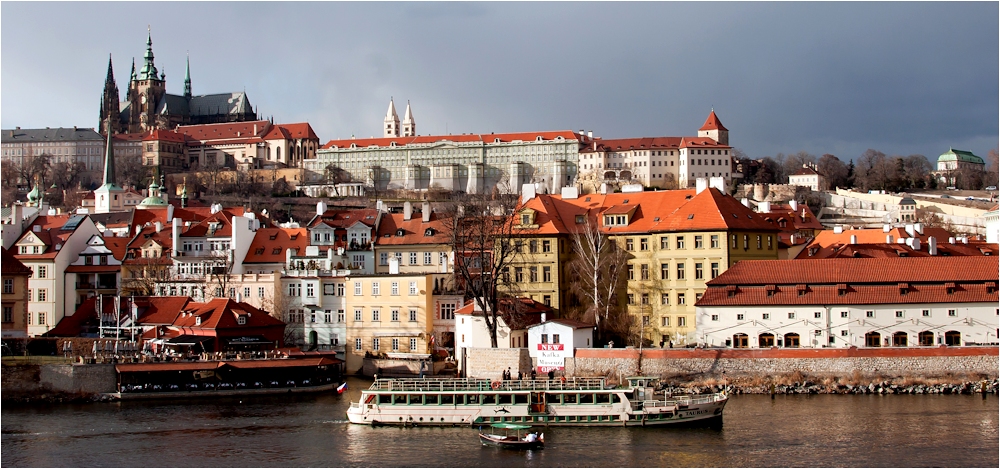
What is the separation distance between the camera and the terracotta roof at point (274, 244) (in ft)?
223

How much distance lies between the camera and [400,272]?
65875 mm

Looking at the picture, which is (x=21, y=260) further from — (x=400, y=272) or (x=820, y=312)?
(x=820, y=312)

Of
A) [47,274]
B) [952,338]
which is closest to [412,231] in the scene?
[47,274]

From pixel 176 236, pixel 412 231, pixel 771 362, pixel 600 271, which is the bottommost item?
pixel 771 362

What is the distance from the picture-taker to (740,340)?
54.8 m

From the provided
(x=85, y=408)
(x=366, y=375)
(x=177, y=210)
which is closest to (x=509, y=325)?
(x=366, y=375)

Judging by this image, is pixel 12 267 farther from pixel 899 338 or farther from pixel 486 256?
pixel 899 338

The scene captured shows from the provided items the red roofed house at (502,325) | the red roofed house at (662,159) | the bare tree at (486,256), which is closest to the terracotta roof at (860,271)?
the red roofed house at (502,325)

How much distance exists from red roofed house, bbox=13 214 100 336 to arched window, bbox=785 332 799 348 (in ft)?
120

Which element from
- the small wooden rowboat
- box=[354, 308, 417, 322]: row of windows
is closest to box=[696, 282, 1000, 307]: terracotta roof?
box=[354, 308, 417, 322]: row of windows

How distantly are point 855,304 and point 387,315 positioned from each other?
67.9ft

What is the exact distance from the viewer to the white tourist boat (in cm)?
4325

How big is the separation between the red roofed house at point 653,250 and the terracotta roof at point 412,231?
17.5 ft

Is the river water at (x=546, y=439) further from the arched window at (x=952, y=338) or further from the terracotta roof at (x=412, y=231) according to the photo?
the terracotta roof at (x=412, y=231)
